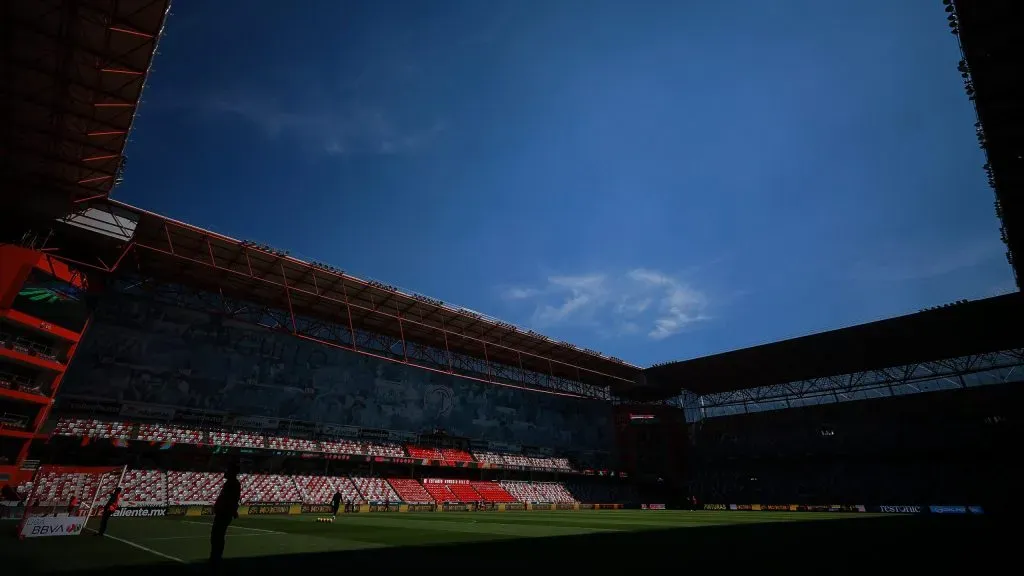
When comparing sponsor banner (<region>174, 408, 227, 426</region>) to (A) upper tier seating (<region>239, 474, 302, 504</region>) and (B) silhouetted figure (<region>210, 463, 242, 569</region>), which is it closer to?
(A) upper tier seating (<region>239, 474, 302, 504</region>)

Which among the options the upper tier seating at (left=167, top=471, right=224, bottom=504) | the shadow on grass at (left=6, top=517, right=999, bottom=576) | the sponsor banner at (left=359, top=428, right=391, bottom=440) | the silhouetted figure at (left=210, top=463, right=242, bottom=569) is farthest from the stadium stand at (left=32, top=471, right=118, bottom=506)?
the silhouetted figure at (left=210, top=463, right=242, bottom=569)

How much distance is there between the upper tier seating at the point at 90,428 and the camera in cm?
2825

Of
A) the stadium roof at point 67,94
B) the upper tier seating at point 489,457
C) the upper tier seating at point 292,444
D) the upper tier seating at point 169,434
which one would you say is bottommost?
the upper tier seating at point 489,457

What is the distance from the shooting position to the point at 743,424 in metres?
57.3

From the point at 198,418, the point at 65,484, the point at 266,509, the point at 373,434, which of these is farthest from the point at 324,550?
the point at 373,434

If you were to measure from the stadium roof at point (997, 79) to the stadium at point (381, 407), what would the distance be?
96 millimetres

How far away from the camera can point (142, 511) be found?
2562 cm

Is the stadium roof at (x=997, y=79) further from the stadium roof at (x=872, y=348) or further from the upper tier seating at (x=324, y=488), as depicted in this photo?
the upper tier seating at (x=324, y=488)

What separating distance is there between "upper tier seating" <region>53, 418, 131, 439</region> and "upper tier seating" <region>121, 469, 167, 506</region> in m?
2.76

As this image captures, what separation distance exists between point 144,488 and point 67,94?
23.3 meters

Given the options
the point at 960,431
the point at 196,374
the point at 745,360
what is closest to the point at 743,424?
the point at 745,360

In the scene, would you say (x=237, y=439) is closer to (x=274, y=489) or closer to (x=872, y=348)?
(x=274, y=489)

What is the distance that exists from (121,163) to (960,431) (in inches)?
2771

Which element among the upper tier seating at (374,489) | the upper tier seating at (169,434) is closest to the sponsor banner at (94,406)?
the upper tier seating at (169,434)
